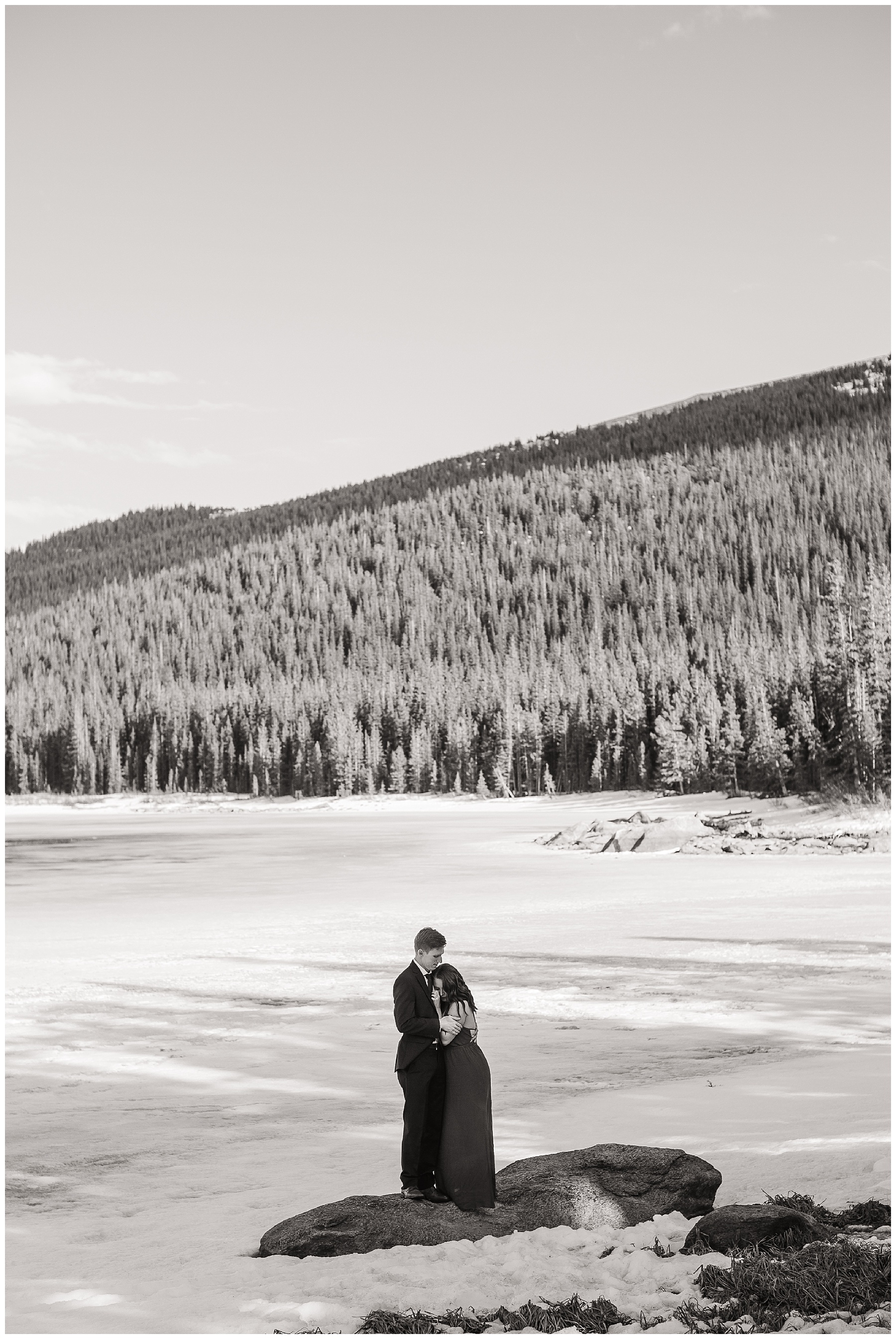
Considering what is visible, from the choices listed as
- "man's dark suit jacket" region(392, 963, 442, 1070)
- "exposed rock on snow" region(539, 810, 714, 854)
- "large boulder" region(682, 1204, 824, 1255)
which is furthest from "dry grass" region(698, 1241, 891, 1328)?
"exposed rock on snow" region(539, 810, 714, 854)

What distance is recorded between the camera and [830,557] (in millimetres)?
182125

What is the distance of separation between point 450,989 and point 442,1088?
0.68 metres

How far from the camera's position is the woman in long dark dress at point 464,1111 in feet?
25.2

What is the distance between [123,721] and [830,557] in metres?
104

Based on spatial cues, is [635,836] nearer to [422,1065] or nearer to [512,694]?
[422,1065]

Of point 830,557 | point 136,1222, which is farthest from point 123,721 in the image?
point 136,1222

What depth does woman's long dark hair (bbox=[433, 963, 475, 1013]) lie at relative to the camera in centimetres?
784

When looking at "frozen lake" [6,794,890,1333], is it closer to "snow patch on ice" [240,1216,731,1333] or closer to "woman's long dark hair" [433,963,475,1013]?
"snow patch on ice" [240,1216,731,1333]

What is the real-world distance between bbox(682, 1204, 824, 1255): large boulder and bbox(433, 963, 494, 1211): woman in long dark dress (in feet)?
4.35

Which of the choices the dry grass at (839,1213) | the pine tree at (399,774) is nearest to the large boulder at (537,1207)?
the dry grass at (839,1213)

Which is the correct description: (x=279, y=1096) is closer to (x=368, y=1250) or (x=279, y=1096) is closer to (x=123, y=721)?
(x=368, y=1250)

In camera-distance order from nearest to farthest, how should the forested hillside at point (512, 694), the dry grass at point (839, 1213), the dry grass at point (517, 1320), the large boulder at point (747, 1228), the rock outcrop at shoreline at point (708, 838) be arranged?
the dry grass at point (517, 1320) → the large boulder at point (747, 1228) → the dry grass at point (839, 1213) → the rock outcrop at shoreline at point (708, 838) → the forested hillside at point (512, 694)

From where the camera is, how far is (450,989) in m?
7.84

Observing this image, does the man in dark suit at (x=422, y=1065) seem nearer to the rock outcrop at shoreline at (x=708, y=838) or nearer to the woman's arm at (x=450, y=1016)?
the woman's arm at (x=450, y=1016)
